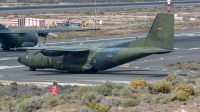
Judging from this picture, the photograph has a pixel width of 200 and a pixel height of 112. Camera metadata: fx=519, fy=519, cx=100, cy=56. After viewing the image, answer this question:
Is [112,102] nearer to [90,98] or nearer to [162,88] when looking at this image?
[90,98]

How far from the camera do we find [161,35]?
38000mm

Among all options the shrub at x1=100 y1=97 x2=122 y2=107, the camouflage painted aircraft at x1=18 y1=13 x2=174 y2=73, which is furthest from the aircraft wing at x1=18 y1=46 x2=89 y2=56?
the shrub at x1=100 y1=97 x2=122 y2=107

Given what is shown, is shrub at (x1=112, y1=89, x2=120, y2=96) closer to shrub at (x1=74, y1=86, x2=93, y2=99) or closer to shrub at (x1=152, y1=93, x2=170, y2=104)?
shrub at (x1=74, y1=86, x2=93, y2=99)

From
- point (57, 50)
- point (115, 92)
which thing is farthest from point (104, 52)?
point (115, 92)

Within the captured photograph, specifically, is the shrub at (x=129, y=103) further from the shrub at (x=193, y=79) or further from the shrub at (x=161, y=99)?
the shrub at (x=193, y=79)

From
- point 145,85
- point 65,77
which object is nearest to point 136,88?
point 145,85

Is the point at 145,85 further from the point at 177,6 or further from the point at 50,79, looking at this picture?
the point at 177,6

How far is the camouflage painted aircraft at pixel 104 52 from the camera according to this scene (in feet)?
124

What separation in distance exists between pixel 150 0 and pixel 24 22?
3646 inches

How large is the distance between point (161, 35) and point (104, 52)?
4.57 metres

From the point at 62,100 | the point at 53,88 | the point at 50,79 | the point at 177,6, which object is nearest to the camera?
the point at 62,100

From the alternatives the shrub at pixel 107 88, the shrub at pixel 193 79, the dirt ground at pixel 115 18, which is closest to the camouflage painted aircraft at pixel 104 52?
the shrub at pixel 193 79

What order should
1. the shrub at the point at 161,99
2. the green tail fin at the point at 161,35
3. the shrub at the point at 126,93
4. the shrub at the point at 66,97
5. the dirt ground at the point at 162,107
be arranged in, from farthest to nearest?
A: the green tail fin at the point at 161,35 < the shrub at the point at 126,93 < the shrub at the point at 66,97 < the shrub at the point at 161,99 < the dirt ground at the point at 162,107

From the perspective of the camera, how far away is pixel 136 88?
88.3 feet
